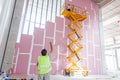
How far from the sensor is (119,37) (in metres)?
10.9

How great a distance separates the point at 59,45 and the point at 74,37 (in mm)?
954

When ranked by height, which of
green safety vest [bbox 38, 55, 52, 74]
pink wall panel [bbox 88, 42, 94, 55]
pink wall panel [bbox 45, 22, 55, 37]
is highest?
pink wall panel [bbox 45, 22, 55, 37]

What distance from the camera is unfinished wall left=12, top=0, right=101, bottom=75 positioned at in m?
4.54

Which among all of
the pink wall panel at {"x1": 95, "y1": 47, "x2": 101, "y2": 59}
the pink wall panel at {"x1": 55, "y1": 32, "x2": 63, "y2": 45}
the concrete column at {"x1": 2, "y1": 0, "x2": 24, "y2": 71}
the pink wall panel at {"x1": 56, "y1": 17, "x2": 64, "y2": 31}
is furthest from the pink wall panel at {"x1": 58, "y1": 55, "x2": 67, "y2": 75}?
the concrete column at {"x1": 2, "y1": 0, "x2": 24, "y2": 71}

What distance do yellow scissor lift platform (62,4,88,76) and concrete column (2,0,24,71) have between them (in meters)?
2.06

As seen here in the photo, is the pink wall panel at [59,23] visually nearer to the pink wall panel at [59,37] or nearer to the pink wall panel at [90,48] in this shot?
the pink wall panel at [59,37]

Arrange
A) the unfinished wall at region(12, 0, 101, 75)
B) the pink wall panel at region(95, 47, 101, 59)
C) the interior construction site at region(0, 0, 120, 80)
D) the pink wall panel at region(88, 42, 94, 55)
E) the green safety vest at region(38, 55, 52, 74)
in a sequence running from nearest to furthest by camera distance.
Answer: the green safety vest at region(38, 55, 52, 74)
the interior construction site at region(0, 0, 120, 80)
the unfinished wall at region(12, 0, 101, 75)
the pink wall panel at region(88, 42, 94, 55)
the pink wall panel at region(95, 47, 101, 59)

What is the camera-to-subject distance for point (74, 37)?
577 centimetres

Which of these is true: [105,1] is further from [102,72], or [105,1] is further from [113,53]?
[113,53]

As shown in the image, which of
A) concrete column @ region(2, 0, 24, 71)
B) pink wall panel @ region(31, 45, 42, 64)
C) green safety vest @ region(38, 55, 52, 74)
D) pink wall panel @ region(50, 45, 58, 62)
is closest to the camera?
green safety vest @ region(38, 55, 52, 74)

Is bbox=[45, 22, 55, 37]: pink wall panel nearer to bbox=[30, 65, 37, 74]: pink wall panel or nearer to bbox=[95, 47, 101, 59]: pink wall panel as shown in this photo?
bbox=[30, 65, 37, 74]: pink wall panel

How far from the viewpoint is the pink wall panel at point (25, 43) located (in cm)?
458

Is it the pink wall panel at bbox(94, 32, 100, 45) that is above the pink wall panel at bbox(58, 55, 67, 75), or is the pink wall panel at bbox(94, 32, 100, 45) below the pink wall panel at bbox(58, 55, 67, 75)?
above

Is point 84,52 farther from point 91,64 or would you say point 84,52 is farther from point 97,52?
point 97,52
